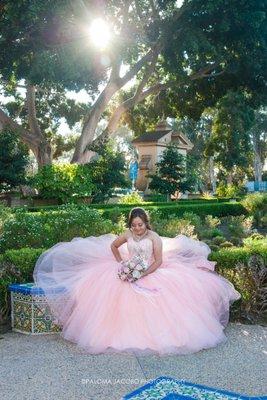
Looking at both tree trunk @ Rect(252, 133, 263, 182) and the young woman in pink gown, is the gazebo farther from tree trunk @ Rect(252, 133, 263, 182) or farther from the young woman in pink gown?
the young woman in pink gown

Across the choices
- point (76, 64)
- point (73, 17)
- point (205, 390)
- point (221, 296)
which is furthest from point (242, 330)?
point (73, 17)

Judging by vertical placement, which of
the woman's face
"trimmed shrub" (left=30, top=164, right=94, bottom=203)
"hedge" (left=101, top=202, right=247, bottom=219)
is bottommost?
"hedge" (left=101, top=202, right=247, bottom=219)

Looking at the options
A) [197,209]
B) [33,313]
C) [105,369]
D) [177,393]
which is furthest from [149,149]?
[177,393]

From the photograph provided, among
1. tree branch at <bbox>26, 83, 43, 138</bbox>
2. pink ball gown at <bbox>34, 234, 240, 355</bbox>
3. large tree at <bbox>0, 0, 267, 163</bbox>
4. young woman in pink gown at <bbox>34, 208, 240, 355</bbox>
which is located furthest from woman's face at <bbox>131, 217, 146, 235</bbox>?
tree branch at <bbox>26, 83, 43, 138</bbox>

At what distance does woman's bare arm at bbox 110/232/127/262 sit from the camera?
20.2 feet

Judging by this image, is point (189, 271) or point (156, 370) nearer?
point (156, 370)

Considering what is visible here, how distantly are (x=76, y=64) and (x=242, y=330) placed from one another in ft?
57.7

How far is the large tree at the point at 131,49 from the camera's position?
2183 centimetres

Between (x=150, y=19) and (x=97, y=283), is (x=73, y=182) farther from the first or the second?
(x=97, y=283)

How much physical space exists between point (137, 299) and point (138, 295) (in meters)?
0.05

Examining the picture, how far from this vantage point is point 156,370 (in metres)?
4.73

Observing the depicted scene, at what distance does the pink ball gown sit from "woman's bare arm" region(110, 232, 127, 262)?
9 centimetres

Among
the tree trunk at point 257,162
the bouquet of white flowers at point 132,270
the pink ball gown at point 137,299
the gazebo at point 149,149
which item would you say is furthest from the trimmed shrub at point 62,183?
the tree trunk at point 257,162

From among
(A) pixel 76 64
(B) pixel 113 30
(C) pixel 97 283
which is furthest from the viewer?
(B) pixel 113 30
